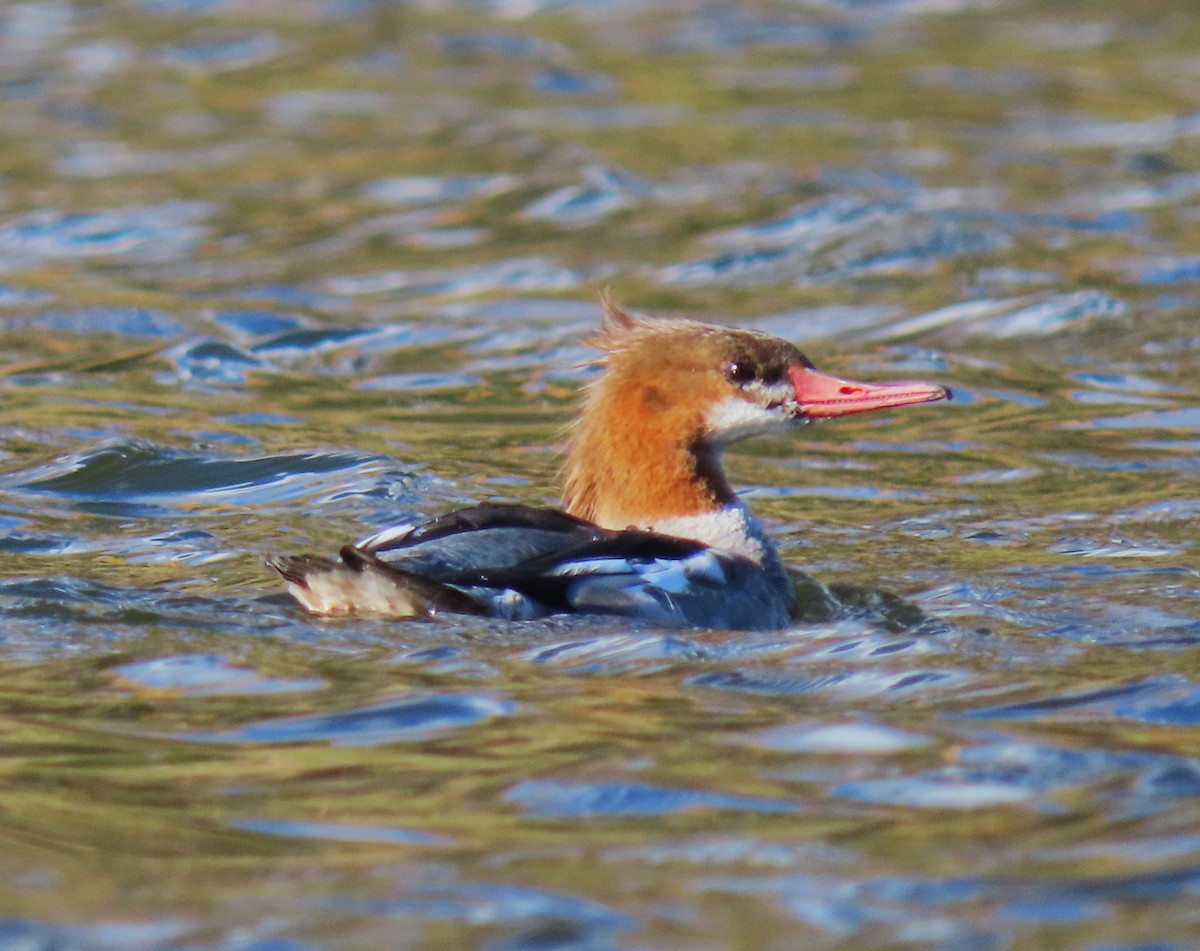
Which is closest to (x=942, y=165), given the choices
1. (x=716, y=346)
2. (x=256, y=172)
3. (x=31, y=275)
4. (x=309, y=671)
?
(x=256, y=172)

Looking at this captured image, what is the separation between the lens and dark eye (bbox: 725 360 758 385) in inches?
250

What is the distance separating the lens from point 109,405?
8.88 meters

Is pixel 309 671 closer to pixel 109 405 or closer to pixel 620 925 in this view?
pixel 620 925

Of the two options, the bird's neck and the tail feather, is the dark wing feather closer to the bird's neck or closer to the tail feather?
the tail feather

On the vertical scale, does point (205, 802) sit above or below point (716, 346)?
below

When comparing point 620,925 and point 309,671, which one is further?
point 309,671

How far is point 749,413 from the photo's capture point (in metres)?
6.39

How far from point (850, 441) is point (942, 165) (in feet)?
15.4

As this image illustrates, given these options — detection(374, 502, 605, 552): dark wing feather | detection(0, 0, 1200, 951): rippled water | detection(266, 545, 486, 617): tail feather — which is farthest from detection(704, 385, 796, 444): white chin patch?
detection(266, 545, 486, 617): tail feather

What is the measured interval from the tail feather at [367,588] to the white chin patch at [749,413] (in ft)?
4.02

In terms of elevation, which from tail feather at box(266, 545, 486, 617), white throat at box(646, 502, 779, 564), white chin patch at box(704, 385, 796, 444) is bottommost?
white throat at box(646, 502, 779, 564)

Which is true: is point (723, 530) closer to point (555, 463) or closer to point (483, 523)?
point (483, 523)

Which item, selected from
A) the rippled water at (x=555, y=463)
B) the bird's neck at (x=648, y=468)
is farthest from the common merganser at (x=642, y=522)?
the rippled water at (x=555, y=463)

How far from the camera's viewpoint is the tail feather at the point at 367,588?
211 inches
